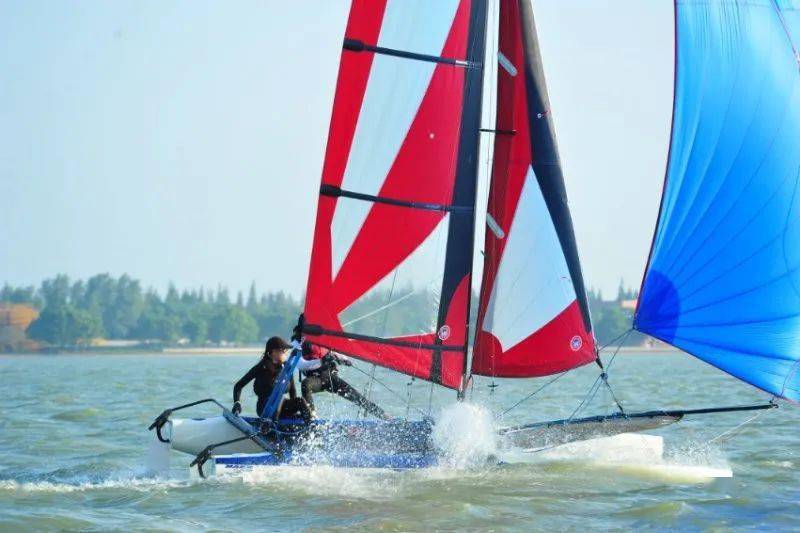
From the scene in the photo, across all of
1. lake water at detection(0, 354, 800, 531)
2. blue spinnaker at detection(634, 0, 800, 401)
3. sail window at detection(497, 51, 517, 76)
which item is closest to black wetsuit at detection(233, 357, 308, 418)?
lake water at detection(0, 354, 800, 531)

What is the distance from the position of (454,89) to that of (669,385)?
76.0ft

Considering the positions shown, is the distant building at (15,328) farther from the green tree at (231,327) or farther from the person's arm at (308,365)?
the person's arm at (308,365)

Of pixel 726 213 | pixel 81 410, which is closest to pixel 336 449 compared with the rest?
pixel 726 213

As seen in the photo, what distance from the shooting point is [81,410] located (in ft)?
72.9

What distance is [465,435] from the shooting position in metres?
12.0

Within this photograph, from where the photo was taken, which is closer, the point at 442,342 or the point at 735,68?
the point at 735,68

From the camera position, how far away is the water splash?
12.0m

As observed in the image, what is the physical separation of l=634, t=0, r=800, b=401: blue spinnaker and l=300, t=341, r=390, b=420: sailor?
288cm

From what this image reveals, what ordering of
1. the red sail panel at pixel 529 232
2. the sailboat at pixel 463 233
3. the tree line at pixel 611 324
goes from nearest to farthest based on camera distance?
the sailboat at pixel 463 233
the red sail panel at pixel 529 232
the tree line at pixel 611 324

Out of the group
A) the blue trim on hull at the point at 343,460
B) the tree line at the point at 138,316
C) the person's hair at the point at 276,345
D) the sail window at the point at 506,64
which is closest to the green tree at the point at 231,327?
the tree line at the point at 138,316

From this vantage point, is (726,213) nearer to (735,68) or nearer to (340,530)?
(735,68)

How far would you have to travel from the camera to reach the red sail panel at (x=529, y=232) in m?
12.1

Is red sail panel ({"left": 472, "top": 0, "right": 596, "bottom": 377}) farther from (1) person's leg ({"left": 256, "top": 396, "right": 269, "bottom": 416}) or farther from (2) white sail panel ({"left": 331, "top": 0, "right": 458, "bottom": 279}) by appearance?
(1) person's leg ({"left": 256, "top": 396, "right": 269, "bottom": 416})

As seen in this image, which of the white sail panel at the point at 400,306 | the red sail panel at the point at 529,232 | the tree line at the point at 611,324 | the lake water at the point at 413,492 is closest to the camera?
the lake water at the point at 413,492
